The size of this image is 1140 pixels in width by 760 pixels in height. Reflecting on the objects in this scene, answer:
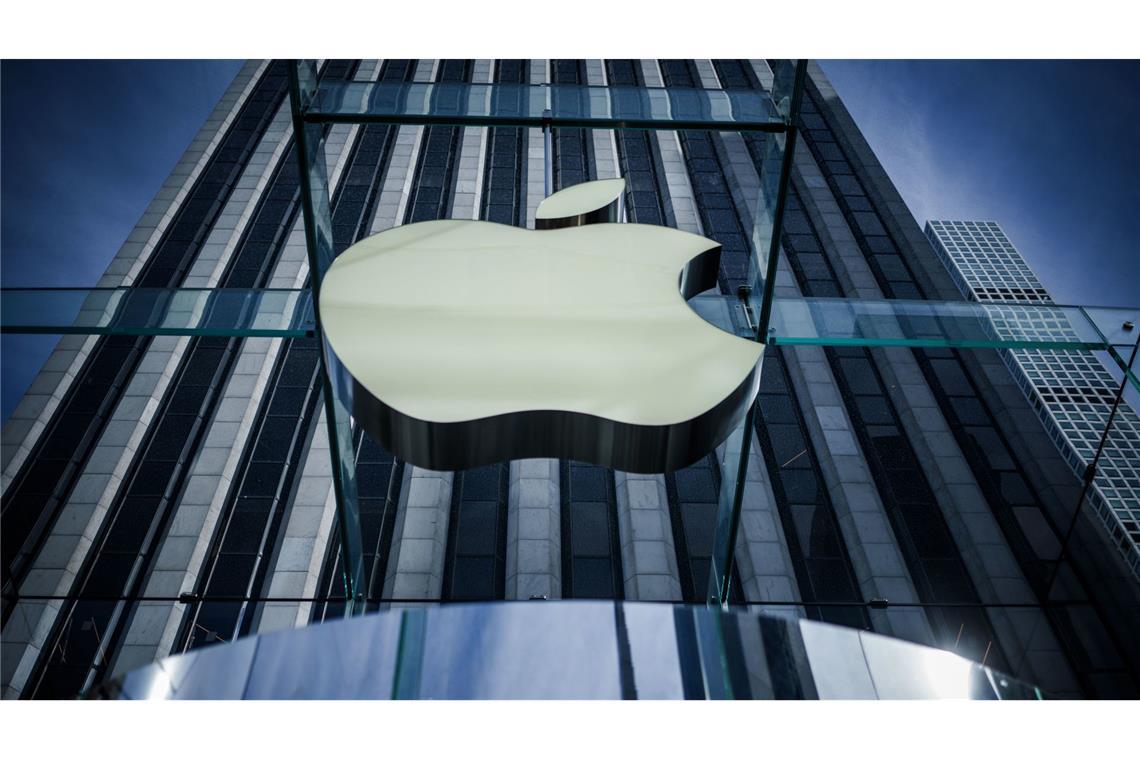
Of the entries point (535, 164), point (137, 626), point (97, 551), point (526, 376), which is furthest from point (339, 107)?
point (535, 164)

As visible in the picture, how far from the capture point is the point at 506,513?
13.7m

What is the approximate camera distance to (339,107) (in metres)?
5.99

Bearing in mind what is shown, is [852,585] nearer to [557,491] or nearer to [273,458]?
[557,491]

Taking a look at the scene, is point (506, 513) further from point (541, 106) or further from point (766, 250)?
point (766, 250)

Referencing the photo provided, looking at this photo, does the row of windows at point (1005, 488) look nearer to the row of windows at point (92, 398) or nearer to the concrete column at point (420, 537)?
the concrete column at point (420, 537)

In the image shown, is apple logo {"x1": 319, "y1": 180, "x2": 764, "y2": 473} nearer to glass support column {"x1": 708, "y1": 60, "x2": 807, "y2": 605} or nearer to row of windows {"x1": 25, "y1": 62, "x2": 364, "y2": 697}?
glass support column {"x1": 708, "y1": 60, "x2": 807, "y2": 605}

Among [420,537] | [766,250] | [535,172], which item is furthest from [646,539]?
[535,172]

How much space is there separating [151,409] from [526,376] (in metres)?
12.6

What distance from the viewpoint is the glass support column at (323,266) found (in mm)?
5715

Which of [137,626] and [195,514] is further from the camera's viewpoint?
[195,514]

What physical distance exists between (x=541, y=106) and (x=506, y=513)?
8439 mm

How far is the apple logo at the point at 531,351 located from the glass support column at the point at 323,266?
0.81ft

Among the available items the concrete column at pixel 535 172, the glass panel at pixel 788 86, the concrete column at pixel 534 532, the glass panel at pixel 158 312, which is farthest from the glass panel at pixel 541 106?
the concrete column at pixel 535 172

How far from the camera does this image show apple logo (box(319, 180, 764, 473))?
4621mm
